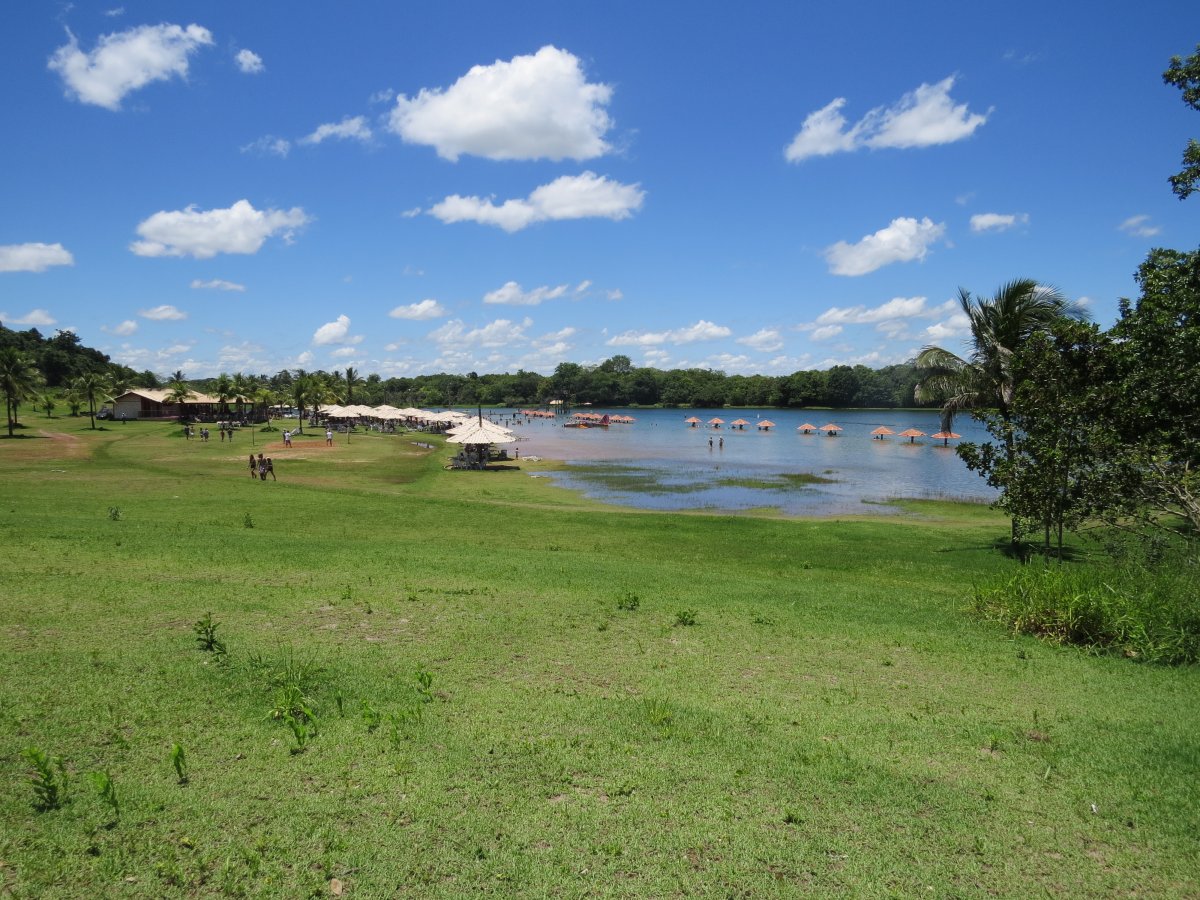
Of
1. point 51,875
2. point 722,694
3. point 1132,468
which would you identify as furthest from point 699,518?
point 51,875

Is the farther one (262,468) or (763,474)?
(763,474)

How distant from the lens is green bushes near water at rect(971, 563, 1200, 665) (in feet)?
31.4

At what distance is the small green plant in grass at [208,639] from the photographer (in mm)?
7837

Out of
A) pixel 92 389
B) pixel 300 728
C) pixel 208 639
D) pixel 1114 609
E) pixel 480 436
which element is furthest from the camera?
pixel 92 389

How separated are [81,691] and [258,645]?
6.12ft

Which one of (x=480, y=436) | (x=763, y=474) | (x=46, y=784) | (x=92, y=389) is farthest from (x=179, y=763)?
(x=92, y=389)

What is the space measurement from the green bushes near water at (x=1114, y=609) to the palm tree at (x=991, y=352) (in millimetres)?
8854

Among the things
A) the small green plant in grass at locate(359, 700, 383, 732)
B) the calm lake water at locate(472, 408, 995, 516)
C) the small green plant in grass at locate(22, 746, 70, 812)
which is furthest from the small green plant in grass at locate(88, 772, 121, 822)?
the calm lake water at locate(472, 408, 995, 516)

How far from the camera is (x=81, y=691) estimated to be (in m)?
6.60

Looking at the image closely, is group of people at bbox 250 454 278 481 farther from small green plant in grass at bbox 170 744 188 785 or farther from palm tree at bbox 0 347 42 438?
palm tree at bbox 0 347 42 438

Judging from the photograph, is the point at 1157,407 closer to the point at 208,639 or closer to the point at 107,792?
the point at 208,639

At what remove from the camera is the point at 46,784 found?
4.88m

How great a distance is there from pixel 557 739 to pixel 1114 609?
872 cm

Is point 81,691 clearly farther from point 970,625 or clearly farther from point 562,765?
point 970,625
